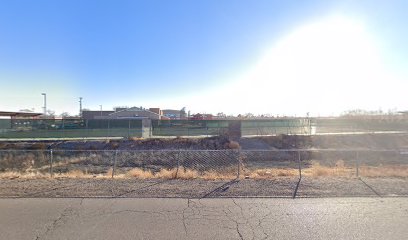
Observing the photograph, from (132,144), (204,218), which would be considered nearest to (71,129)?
(132,144)

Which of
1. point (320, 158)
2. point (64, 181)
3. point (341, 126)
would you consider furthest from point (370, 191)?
point (341, 126)

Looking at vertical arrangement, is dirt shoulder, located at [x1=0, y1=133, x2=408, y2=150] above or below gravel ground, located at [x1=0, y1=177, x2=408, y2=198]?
below

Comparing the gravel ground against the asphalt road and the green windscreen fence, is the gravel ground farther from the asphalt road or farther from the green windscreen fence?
the green windscreen fence

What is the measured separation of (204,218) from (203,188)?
2520 mm

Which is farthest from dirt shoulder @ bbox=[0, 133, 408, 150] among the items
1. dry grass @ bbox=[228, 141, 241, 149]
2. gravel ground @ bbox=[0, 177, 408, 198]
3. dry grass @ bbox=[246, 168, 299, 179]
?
gravel ground @ bbox=[0, 177, 408, 198]

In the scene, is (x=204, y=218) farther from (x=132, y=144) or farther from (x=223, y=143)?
(x=132, y=144)

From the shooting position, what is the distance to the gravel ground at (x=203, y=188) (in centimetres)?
762

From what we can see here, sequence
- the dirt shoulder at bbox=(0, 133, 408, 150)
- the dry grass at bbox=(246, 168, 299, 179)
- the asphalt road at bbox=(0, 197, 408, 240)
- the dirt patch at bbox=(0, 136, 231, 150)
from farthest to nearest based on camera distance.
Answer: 1. the dirt shoulder at bbox=(0, 133, 408, 150)
2. the dirt patch at bbox=(0, 136, 231, 150)
3. the dry grass at bbox=(246, 168, 299, 179)
4. the asphalt road at bbox=(0, 197, 408, 240)

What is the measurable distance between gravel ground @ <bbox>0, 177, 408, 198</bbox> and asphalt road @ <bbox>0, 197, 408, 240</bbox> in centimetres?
52

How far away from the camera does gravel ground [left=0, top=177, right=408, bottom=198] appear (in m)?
7.62

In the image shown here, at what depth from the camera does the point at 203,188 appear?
8.31 m

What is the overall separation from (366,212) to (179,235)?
3934 mm

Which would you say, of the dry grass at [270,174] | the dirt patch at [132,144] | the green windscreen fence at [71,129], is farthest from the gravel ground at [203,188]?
the green windscreen fence at [71,129]

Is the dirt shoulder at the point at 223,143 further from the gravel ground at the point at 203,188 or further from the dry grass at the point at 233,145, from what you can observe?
the gravel ground at the point at 203,188
